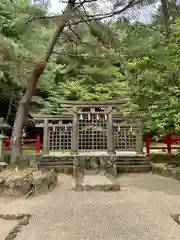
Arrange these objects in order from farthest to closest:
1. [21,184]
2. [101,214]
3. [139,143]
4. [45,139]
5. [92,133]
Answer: [92,133] < [45,139] < [139,143] < [21,184] < [101,214]

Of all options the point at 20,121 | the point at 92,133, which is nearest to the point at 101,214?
the point at 20,121

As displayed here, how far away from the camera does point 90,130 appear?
849 cm

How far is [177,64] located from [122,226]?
3514 mm

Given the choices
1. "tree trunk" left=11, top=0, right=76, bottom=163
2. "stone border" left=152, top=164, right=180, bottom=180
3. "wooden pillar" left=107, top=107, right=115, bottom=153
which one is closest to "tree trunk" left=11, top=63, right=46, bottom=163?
"tree trunk" left=11, top=0, right=76, bottom=163

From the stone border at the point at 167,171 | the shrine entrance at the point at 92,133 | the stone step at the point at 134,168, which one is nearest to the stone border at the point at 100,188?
the stone border at the point at 167,171

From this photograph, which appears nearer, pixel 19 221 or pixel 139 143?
pixel 19 221

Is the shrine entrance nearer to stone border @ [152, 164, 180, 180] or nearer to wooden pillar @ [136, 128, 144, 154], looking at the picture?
wooden pillar @ [136, 128, 144, 154]

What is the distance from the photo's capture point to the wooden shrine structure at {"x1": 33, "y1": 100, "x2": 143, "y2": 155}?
308 inches

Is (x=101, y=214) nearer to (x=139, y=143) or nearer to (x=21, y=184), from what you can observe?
(x=21, y=184)

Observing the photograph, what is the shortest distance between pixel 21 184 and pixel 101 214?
1.85 metres

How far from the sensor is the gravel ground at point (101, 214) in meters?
2.35

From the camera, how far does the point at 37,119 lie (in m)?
8.02

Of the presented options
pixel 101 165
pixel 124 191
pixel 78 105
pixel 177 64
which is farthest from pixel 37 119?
pixel 177 64

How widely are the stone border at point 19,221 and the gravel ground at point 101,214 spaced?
2.6 inches
